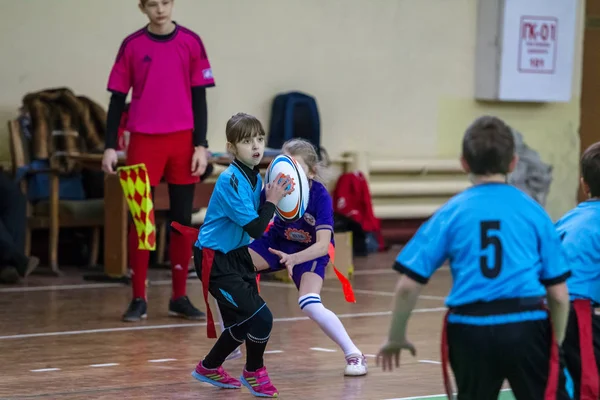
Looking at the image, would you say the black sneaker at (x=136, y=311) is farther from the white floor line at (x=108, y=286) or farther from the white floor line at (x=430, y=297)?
the white floor line at (x=430, y=297)

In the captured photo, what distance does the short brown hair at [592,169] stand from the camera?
3.47 metres

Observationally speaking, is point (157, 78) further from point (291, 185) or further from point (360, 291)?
point (360, 291)

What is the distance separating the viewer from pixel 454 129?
1087cm

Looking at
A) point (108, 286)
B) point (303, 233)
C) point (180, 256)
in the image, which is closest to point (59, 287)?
point (108, 286)

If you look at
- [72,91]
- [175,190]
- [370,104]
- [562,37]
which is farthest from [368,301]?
[562,37]

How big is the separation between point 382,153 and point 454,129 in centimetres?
85

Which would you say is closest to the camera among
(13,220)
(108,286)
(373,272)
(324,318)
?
(324,318)

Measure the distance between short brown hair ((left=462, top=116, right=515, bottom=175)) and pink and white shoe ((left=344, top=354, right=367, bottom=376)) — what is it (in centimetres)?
187

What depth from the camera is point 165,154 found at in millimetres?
5891

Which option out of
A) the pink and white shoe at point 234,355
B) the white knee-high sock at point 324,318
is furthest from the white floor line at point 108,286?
the white knee-high sock at point 324,318

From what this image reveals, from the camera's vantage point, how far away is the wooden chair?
26.1 ft

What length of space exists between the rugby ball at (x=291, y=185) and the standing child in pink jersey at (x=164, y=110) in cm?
146

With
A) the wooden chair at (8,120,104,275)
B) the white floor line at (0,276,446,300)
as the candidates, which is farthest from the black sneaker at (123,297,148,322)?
the wooden chair at (8,120,104,275)

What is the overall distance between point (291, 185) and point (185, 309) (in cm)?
191
